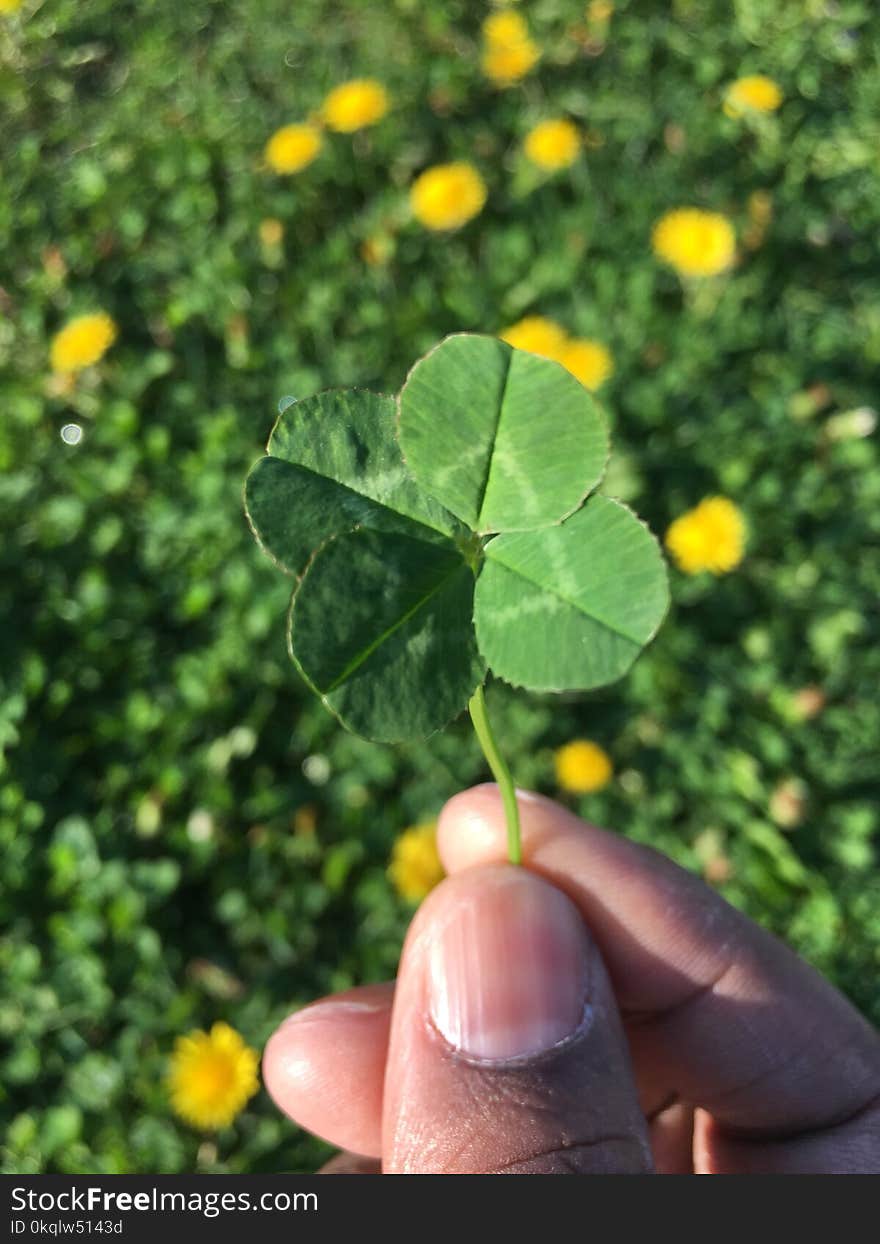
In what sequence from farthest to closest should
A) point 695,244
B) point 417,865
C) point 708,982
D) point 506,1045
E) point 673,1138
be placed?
point 695,244 → point 417,865 → point 673,1138 → point 708,982 → point 506,1045

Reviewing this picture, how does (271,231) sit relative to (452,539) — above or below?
below

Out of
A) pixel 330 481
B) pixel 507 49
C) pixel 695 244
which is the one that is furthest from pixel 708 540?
pixel 507 49

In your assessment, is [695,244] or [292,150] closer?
[695,244]

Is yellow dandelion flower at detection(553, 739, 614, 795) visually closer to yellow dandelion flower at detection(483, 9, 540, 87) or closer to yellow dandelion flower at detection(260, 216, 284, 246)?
yellow dandelion flower at detection(260, 216, 284, 246)

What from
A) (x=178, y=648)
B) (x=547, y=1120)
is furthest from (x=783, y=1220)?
(x=178, y=648)

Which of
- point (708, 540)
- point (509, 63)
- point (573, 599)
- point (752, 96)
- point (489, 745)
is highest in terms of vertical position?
point (573, 599)

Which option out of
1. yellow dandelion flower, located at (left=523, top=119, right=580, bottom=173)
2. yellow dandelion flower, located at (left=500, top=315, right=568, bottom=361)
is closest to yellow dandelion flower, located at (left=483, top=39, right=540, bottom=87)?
yellow dandelion flower, located at (left=523, top=119, right=580, bottom=173)

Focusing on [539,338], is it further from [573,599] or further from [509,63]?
[573,599]

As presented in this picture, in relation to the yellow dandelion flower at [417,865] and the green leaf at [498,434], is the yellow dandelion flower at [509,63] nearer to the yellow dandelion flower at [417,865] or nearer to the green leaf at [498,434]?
the yellow dandelion flower at [417,865]
